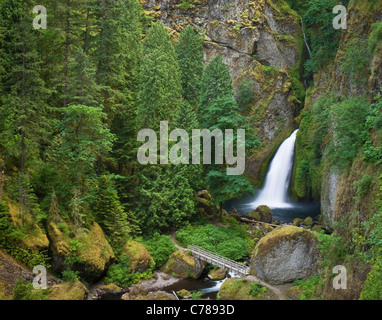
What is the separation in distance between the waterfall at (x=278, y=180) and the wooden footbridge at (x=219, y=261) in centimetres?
1382

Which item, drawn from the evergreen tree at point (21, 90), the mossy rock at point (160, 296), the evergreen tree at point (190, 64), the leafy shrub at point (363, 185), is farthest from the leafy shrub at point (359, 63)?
the evergreen tree at point (21, 90)

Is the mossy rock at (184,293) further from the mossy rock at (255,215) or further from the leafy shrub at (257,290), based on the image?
the mossy rock at (255,215)

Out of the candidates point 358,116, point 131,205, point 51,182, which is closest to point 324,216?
point 358,116

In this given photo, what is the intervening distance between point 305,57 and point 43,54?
113 feet

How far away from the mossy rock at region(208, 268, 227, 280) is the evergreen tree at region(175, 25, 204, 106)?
1823 centimetres

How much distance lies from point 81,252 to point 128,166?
31.6 ft

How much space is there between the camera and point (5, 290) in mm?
13703

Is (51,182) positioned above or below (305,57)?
below

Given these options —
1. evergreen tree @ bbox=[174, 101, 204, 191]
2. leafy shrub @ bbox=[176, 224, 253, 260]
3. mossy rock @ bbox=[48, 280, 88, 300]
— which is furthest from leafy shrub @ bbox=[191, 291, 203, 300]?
evergreen tree @ bbox=[174, 101, 204, 191]

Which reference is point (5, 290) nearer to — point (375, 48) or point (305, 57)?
point (375, 48)

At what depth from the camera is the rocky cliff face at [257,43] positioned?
40.9 meters

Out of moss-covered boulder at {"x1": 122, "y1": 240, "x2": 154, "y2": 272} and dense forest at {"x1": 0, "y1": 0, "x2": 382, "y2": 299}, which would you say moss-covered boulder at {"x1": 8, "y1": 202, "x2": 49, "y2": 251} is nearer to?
dense forest at {"x1": 0, "y1": 0, "x2": 382, "y2": 299}

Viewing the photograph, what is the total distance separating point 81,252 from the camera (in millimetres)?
17594

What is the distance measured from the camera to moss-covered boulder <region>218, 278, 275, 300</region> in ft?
52.9
